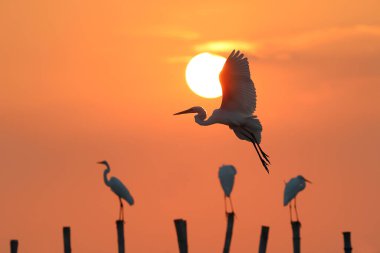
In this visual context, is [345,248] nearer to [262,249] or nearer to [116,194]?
[262,249]

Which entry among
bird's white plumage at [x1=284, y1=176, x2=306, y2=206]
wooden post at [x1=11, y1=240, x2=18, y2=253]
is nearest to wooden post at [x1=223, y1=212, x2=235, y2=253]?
wooden post at [x1=11, y1=240, x2=18, y2=253]

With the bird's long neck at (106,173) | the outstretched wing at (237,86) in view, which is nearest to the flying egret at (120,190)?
the bird's long neck at (106,173)

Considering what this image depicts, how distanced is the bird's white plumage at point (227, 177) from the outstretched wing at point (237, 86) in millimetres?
4943

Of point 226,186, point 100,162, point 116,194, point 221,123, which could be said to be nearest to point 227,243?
point 221,123

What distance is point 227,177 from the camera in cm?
Result: 3278

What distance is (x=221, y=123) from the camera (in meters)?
28.0

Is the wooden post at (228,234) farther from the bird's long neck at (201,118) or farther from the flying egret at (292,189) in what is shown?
the flying egret at (292,189)

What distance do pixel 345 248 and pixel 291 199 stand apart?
656 centimetres

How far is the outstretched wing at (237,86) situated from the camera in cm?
2650

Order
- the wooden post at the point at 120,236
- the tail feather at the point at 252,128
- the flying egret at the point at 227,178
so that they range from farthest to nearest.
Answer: the flying egret at the point at 227,178 < the tail feather at the point at 252,128 < the wooden post at the point at 120,236

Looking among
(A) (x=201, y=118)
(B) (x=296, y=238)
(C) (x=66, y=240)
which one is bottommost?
(B) (x=296, y=238)

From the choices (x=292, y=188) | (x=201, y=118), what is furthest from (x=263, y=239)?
(x=292, y=188)

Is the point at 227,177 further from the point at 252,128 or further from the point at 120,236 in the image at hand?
the point at 120,236

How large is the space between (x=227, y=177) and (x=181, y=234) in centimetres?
687
